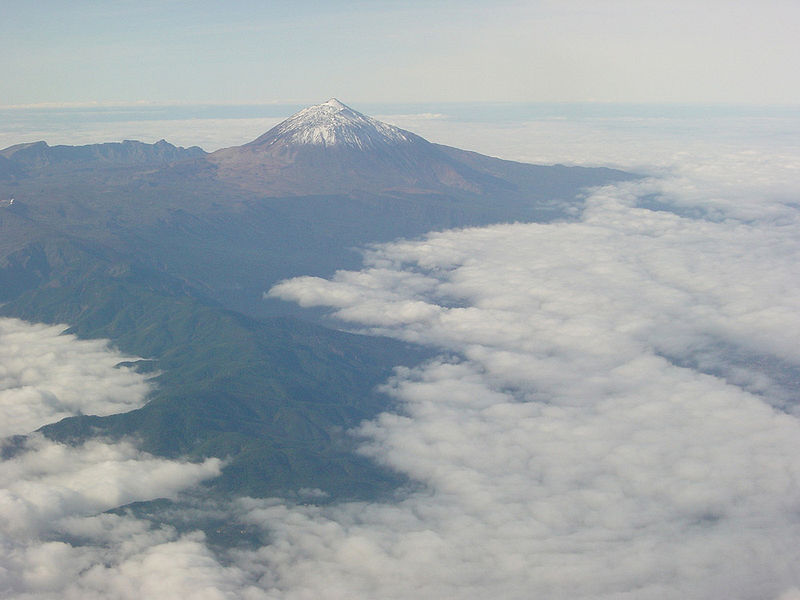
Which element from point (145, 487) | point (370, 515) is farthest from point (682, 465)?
point (145, 487)

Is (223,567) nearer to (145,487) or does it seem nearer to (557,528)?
(145,487)

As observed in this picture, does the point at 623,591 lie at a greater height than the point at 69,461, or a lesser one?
lesser

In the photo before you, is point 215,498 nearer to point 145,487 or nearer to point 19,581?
point 145,487

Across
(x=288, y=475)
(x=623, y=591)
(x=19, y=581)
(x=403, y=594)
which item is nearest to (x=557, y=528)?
(x=623, y=591)

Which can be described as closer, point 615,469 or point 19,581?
point 19,581

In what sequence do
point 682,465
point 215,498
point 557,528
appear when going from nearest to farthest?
point 557,528 < point 215,498 < point 682,465

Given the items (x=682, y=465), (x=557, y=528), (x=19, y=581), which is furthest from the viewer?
(x=682, y=465)

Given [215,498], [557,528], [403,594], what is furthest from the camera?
[215,498]

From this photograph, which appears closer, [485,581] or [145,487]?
[485,581]

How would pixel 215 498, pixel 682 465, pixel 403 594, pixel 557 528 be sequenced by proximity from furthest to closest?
pixel 682 465 → pixel 215 498 → pixel 557 528 → pixel 403 594
